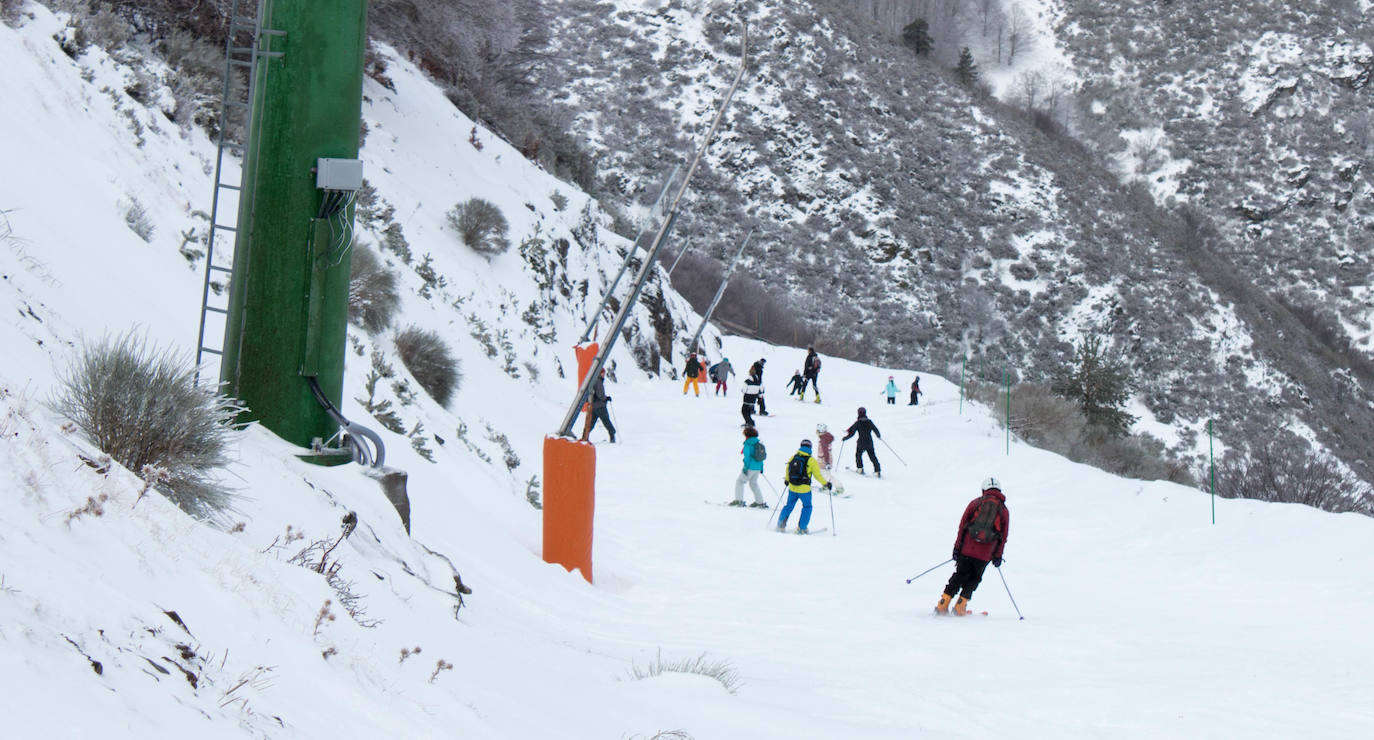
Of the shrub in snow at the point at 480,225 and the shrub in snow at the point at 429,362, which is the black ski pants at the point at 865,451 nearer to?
the shrub in snow at the point at 429,362

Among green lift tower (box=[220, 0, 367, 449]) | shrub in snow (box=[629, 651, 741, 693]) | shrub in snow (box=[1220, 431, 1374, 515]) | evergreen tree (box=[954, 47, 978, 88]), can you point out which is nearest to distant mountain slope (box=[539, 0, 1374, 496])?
evergreen tree (box=[954, 47, 978, 88])

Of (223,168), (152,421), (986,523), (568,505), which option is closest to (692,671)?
(152,421)

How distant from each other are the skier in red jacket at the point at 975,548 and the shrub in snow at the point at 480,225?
15774 mm

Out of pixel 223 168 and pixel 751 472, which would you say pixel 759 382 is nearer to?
pixel 751 472

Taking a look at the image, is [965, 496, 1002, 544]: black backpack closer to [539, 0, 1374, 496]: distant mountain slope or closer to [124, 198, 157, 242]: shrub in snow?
[124, 198, 157, 242]: shrub in snow

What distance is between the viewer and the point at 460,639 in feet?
15.8

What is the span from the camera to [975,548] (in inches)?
409

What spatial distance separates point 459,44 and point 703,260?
66.5 feet

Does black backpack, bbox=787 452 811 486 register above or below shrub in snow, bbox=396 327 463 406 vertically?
below

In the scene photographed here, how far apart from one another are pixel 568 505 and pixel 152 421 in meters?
4.59

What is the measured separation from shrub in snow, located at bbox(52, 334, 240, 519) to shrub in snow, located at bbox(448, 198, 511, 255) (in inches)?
758

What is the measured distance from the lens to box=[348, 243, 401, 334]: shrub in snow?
15.0 meters

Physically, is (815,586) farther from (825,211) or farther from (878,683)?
(825,211)

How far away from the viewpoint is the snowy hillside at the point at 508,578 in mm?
3023
